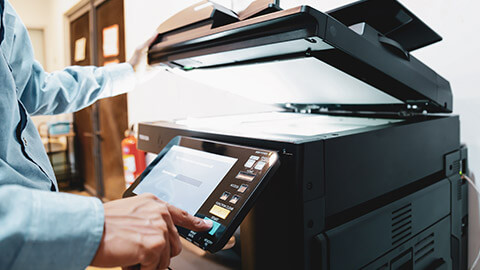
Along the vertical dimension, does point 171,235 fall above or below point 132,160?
above

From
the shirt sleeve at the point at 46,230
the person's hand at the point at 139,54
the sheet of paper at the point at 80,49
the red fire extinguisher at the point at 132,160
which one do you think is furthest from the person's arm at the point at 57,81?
the sheet of paper at the point at 80,49

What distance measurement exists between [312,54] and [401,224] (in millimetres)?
395

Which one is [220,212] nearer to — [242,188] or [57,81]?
[242,188]

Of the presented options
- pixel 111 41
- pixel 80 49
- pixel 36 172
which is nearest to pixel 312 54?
pixel 36 172

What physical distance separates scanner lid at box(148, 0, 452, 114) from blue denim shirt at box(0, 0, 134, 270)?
311 millimetres

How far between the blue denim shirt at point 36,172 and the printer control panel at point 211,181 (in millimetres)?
174

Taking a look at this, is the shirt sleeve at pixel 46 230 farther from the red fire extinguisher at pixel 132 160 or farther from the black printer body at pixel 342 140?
the red fire extinguisher at pixel 132 160

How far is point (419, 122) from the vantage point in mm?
743

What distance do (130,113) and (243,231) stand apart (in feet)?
8.56

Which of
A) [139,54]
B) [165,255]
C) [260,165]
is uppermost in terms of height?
[139,54]

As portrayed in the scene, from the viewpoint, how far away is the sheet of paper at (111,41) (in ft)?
10.3

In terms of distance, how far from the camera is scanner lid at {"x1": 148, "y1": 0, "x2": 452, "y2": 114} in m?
0.55

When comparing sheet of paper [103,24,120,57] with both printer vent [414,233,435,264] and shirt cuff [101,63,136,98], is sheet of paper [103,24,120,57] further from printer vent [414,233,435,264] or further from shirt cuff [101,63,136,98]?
printer vent [414,233,435,264]

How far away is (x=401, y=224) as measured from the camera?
678 millimetres
